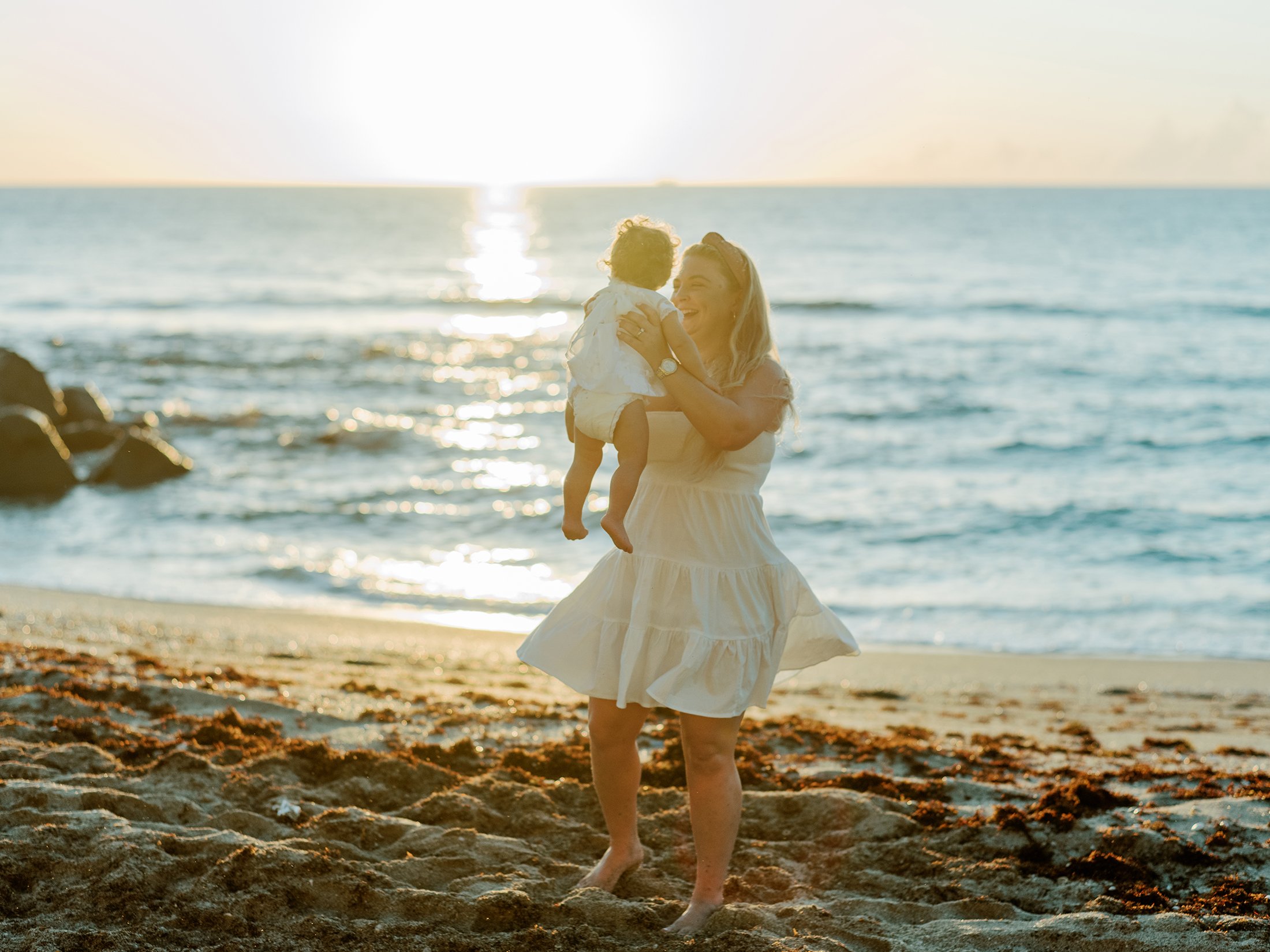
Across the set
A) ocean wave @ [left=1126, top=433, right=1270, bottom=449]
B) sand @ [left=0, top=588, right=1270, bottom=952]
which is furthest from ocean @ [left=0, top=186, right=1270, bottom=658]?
sand @ [left=0, top=588, right=1270, bottom=952]

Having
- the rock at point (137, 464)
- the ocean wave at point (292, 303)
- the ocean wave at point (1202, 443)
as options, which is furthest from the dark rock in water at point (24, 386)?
the ocean wave at point (292, 303)

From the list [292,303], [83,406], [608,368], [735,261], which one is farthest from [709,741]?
[292,303]

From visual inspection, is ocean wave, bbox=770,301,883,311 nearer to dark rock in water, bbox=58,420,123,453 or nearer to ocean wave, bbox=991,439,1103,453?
ocean wave, bbox=991,439,1103,453

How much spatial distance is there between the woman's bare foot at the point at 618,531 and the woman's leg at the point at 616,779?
0.48 meters

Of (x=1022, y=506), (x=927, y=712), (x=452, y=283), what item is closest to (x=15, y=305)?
(x=452, y=283)

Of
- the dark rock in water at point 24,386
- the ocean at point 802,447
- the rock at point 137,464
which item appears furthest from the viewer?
the dark rock in water at point 24,386

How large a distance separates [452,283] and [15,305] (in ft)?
47.4

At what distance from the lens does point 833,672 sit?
673 cm

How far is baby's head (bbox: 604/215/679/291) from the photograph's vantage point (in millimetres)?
2971

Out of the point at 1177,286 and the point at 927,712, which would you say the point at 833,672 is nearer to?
the point at 927,712

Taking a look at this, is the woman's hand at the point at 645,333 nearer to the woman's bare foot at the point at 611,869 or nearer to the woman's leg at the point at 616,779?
the woman's leg at the point at 616,779

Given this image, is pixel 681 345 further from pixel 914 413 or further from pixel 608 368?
pixel 914 413

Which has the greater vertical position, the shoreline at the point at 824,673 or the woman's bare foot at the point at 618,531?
the woman's bare foot at the point at 618,531

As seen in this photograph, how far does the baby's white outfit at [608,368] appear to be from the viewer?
9.23 feet
